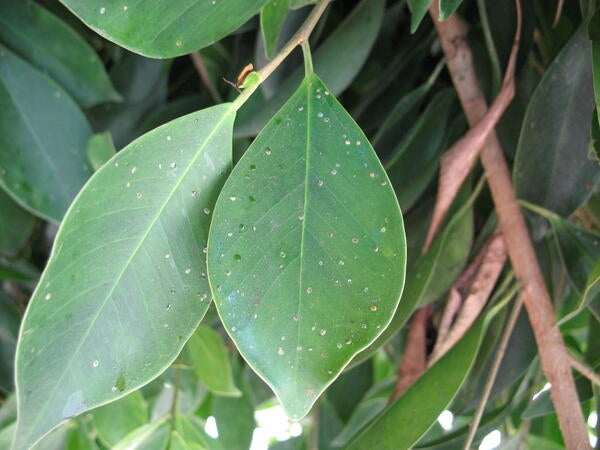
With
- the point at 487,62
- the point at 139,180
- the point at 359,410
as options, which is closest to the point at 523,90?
the point at 487,62

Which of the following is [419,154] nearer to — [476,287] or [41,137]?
[476,287]

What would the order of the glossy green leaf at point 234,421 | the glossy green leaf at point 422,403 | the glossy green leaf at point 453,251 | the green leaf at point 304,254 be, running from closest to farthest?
the green leaf at point 304,254, the glossy green leaf at point 422,403, the glossy green leaf at point 453,251, the glossy green leaf at point 234,421

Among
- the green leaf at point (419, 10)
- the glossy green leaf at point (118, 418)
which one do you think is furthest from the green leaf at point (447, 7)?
the glossy green leaf at point (118, 418)

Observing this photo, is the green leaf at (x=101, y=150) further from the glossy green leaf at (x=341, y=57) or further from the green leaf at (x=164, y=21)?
the green leaf at (x=164, y=21)

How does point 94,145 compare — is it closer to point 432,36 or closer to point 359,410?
point 432,36

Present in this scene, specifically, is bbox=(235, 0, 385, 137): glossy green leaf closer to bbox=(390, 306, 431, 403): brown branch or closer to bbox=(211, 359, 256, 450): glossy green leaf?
bbox=(390, 306, 431, 403): brown branch
